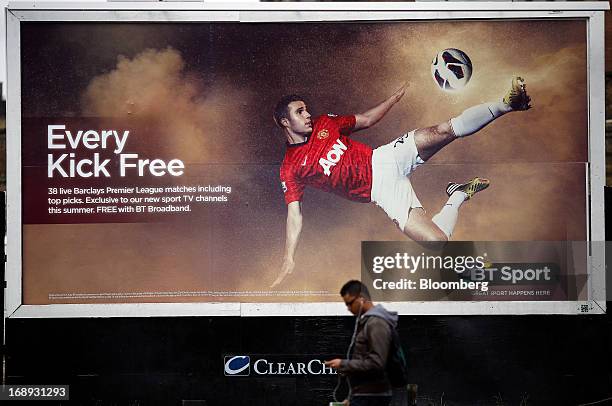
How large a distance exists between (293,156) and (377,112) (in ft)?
3.18

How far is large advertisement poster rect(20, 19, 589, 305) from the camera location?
345 inches

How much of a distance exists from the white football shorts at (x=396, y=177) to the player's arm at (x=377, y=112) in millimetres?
281

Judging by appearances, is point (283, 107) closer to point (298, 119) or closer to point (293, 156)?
point (298, 119)

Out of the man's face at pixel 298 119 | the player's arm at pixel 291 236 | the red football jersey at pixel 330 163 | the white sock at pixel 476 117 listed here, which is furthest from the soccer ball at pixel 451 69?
the player's arm at pixel 291 236

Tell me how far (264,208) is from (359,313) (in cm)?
263

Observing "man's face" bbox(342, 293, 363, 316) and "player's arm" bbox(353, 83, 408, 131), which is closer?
"man's face" bbox(342, 293, 363, 316)

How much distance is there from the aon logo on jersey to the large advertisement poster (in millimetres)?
16

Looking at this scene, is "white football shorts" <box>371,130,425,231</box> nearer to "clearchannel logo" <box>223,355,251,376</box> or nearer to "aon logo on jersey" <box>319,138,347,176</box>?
"aon logo on jersey" <box>319,138,347,176</box>

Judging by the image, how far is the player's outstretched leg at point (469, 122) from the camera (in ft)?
29.1

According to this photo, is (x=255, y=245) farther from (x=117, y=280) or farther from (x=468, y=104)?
(x=468, y=104)

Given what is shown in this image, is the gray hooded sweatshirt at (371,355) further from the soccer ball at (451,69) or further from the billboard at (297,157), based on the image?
the soccer ball at (451,69)

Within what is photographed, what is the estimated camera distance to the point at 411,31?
882 cm

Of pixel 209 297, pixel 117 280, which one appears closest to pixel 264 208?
pixel 209 297

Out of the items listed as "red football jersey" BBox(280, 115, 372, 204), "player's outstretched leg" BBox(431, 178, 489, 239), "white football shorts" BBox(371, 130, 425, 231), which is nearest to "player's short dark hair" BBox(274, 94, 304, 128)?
"red football jersey" BBox(280, 115, 372, 204)
